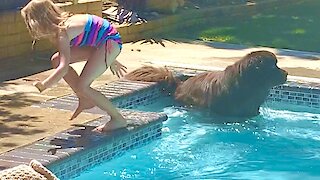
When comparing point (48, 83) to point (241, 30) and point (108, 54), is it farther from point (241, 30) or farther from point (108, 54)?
point (241, 30)

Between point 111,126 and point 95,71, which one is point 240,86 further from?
point 95,71

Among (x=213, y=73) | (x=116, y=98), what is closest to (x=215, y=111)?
(x=213, y=73)

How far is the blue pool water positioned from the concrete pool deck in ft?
2.23

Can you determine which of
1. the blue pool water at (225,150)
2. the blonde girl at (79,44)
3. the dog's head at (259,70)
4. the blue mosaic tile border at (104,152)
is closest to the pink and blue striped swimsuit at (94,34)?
the blonde girl at (79,44)

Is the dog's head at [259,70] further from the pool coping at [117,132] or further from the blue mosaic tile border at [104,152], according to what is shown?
the blue mosaic tile border at [104,152]

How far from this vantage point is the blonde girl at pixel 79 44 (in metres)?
5.54

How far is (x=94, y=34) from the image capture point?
232 inches

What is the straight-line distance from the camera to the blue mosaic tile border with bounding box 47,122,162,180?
5520 millimetres

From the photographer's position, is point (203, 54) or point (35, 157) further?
point (203, 54)

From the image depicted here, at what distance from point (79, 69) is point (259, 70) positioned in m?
2.46

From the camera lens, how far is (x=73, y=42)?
19.3 ft

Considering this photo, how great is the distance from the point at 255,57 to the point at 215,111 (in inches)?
28.8

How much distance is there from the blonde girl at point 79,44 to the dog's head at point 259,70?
172 cm

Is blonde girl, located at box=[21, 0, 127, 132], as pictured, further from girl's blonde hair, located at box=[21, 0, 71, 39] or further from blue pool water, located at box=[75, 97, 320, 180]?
blue pool water, located at box=[75, 97, 320, 180]
